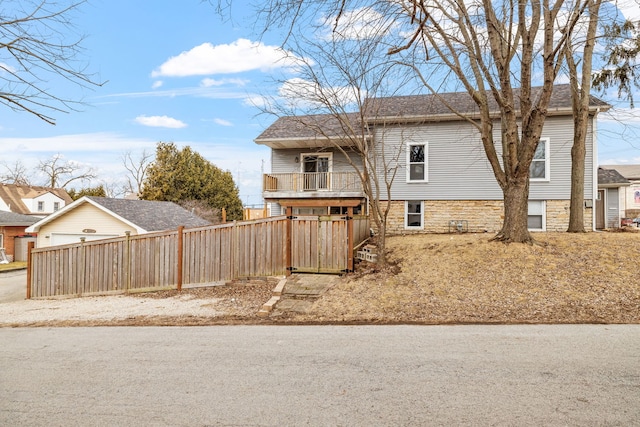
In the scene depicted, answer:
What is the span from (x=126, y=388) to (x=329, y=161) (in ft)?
48.1

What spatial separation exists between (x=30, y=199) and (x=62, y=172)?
7.72 meters

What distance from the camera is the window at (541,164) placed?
1524cm

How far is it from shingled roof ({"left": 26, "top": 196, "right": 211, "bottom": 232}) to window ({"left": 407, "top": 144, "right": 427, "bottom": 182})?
11.4m

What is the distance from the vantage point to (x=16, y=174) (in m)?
47.0

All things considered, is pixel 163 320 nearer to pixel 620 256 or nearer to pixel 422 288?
pixel 422 288

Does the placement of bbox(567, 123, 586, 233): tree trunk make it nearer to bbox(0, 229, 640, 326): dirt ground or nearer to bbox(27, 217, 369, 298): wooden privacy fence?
bbox(0, 229, 640, 326): dirt ground

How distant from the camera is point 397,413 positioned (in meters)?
3.31

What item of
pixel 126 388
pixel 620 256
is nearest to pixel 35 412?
pixel 126 388

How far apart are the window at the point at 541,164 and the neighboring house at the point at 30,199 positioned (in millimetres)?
43319

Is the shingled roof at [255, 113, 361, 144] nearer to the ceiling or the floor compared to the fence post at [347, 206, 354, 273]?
nearer to the ceiling

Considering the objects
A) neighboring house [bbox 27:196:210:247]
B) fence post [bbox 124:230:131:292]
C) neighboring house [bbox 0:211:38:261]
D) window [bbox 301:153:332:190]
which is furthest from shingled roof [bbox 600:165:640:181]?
neighboring house [bbox 0:211:38:261]

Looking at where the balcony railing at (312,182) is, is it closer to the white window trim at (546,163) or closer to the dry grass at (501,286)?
the dry grass at (501,286)

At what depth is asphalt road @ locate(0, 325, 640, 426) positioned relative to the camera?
3.31 m

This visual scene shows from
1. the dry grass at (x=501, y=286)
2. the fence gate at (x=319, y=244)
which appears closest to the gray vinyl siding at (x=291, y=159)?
the fence gate at (x=319, y=244)
